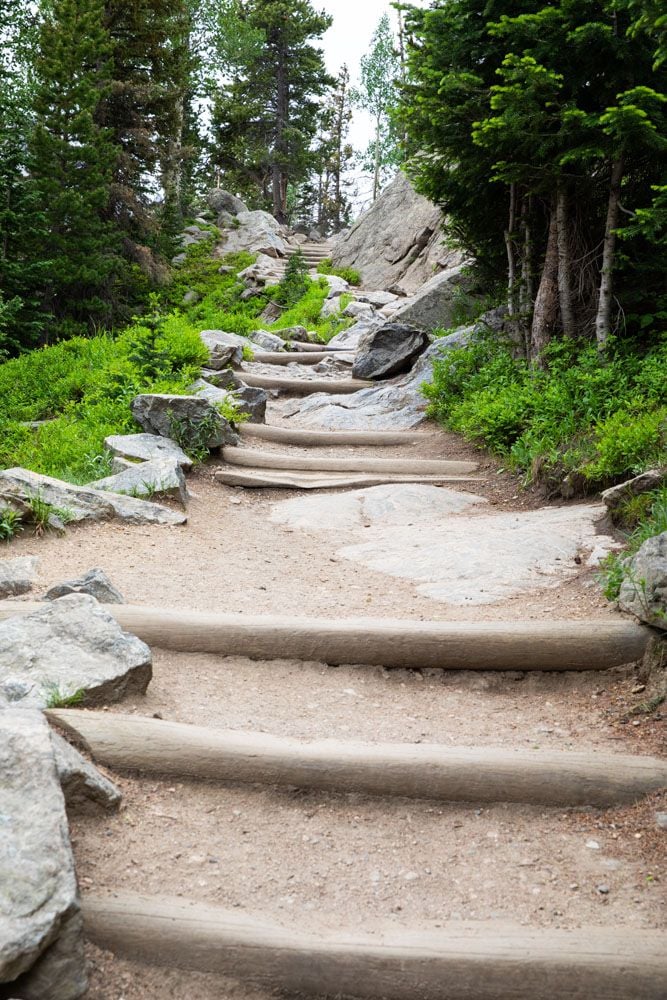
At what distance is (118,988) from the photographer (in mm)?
2443

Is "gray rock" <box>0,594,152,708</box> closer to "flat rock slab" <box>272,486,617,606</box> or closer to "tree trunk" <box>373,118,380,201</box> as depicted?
"flat rock slab" <box>272,486,617,606</box>

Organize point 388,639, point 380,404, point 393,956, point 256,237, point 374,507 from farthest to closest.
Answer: point 256,237, point 380,404, point 374,507, point 388,639, point 393,956

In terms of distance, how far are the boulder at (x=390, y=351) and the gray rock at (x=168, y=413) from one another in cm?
580

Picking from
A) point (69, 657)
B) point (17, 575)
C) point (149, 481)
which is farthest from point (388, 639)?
point (149, 481)

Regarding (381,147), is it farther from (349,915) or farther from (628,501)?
(349,915)

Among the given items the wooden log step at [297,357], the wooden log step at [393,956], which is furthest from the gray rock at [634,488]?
the wooden log step at [297,357]

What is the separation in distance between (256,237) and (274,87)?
28.4 feet

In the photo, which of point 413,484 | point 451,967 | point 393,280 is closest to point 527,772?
point 451,967

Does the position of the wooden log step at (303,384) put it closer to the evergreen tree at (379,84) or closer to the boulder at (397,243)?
the boulder at (397,243)

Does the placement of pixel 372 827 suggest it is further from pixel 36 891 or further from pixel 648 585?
pixel 648 585

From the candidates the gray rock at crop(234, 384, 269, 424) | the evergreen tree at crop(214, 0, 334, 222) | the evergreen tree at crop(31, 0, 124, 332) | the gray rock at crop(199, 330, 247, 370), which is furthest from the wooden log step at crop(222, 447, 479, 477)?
the evergreen tree at crop(214, 0, 334, 222)

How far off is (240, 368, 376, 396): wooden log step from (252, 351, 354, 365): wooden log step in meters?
2.16

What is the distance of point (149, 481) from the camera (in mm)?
7379

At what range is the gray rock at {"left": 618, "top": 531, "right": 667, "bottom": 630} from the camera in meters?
4.11
